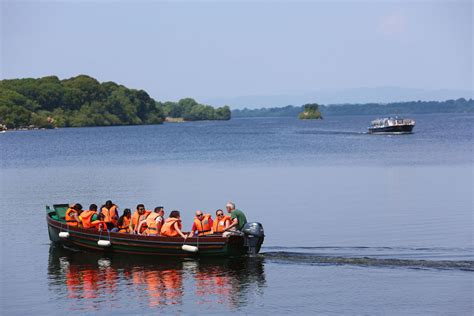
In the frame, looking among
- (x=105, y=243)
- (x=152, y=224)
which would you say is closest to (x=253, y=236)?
(x=152, y=224)

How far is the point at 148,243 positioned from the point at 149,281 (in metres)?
3.46

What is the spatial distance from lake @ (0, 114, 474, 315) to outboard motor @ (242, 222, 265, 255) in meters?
0.41

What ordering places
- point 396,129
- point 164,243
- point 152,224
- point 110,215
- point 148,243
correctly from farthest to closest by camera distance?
point 396,129, point 110,215, point 152,224, point 148,243, point 164,243

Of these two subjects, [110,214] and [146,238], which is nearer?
[146,238]

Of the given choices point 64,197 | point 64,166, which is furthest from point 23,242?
point 64,166

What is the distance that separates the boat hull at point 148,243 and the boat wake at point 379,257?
1.55 meters

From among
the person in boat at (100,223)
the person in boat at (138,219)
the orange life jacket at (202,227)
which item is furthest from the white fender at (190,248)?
the person in boat at (100,223)

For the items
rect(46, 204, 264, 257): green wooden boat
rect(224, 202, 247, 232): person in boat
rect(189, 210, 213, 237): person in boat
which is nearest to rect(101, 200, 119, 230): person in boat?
rect(46, 204, 264, 257): green wooden boat

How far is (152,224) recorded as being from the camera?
33.5m

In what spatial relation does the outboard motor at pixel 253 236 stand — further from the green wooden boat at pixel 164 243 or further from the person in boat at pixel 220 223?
the person in boat at pixel 220 223

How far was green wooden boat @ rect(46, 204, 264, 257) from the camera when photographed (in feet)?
106

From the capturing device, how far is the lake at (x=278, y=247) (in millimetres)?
27141

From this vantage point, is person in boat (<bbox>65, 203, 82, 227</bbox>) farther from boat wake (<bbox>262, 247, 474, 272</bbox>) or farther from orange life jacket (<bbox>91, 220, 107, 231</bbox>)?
boat wake (<bbox>262, 247, 474, 272</bbox>)

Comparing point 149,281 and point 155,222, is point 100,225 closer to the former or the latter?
point 155,222
